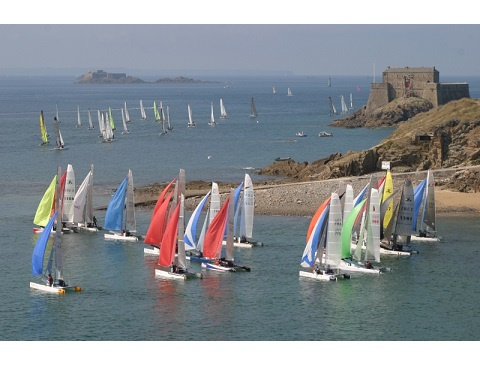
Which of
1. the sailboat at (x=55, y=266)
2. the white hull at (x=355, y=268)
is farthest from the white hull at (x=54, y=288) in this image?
the white hull at (x=355, y=268)

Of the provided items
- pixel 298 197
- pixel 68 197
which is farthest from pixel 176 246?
pixel 298 197

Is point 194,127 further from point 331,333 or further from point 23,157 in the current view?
point 331,333

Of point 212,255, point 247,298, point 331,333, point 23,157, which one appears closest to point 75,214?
point 212,255

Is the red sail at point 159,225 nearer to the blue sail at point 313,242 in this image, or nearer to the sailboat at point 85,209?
the blue sail at point 313,242

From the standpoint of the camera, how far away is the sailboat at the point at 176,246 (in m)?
49.1

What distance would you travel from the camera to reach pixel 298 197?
7062cm

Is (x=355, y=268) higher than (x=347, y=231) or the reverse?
the reverse

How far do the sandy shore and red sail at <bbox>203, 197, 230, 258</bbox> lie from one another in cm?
1482

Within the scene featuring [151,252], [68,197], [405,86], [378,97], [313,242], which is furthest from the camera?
[378,97]

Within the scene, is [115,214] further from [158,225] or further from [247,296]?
[247,296]

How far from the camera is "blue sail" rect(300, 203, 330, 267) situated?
4981cm

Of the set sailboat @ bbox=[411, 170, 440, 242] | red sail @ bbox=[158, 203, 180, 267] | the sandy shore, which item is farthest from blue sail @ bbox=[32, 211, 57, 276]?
sailboat @ bbox=[411, 170, 440, 242]

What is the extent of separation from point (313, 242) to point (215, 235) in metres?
5.27

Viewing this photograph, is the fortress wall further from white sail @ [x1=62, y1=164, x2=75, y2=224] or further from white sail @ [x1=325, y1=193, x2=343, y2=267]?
white sail @ [x1=325, y1=193, x2=343, y2=267]
